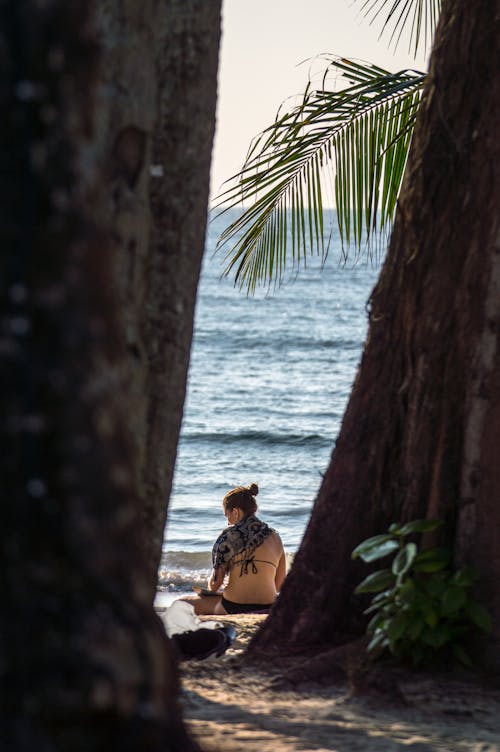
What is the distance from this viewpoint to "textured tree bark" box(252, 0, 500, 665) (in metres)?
3.81

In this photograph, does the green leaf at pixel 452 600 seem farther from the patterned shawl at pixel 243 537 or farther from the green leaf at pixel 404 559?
the patterned shawl at pixel 243 537

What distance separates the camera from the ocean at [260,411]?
13.7 metres

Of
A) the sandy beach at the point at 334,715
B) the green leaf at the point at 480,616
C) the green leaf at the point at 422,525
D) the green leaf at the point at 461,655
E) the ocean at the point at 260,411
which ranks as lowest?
the ocean at the point at 260,411

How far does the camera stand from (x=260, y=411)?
2441 cm

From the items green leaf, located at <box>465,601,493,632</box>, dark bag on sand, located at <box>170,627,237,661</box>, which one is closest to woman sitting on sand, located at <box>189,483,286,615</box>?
dark bag on sand, located at <box>170,627,237,661</box>

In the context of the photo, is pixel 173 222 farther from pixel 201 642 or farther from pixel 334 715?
pixel 201 642

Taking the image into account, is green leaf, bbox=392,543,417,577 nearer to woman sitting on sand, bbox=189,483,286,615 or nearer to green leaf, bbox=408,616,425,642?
green leaf, bbox=408,616,425,642

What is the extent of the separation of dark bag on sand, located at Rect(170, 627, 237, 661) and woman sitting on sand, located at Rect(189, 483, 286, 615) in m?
2.00

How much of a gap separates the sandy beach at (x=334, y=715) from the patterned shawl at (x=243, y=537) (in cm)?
247

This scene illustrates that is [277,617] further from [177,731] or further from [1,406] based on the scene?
[1,406]

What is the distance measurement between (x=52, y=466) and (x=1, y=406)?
0.34 ft

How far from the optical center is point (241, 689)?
158 inches

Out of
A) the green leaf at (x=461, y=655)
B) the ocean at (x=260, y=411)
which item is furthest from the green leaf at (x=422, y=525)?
the ocean at (x=260, y=411)

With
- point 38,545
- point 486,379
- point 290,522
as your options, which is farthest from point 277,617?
point 290,522
